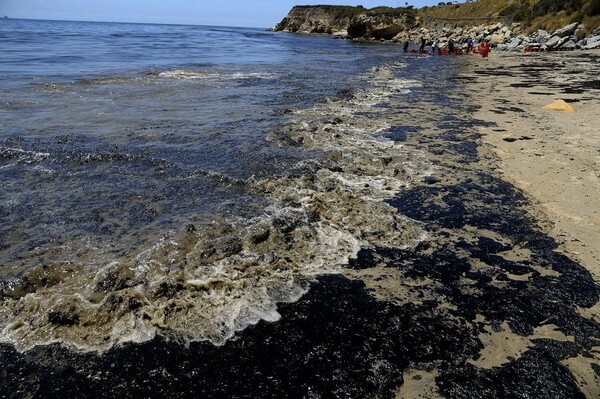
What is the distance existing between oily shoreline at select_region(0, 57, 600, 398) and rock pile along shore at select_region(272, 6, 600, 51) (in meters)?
36.8

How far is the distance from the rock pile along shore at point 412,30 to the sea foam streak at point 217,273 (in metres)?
36.5

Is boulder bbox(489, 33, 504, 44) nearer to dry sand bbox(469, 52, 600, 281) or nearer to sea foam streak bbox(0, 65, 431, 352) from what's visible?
dry sand bbox(469, 52, 600, 281)

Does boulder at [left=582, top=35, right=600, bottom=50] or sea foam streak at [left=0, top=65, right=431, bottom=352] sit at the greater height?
boulder at [left=582, top=35, right=600, bottom=50]

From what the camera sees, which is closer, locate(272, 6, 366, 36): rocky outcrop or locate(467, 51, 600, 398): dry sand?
→ locate(467, 51, 600, 398): dry sand

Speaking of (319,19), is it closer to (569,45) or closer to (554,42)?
(554,42)

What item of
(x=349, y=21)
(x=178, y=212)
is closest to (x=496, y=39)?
(x=178, y=212)

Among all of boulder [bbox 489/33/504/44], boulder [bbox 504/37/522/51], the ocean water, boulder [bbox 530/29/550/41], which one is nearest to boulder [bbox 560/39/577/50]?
boulder [bbox 530/29/550/41]

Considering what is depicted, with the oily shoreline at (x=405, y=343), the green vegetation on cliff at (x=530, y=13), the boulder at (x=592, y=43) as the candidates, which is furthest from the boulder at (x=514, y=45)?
the oily shoreline at (x=405, y=343)

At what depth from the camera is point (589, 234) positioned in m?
4.94

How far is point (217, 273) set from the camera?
4.13 metres

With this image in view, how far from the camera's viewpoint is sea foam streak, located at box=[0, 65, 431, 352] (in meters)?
3.46

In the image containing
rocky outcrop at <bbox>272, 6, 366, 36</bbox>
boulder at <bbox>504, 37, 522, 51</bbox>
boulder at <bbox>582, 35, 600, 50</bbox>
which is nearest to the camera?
boulder at <bbox>582, 35, 600, 50</bbox>

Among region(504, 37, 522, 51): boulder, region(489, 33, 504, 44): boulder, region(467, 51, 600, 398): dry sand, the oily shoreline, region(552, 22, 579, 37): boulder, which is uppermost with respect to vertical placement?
region(552, 22, 579, 37): boulder

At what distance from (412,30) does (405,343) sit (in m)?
73.2
